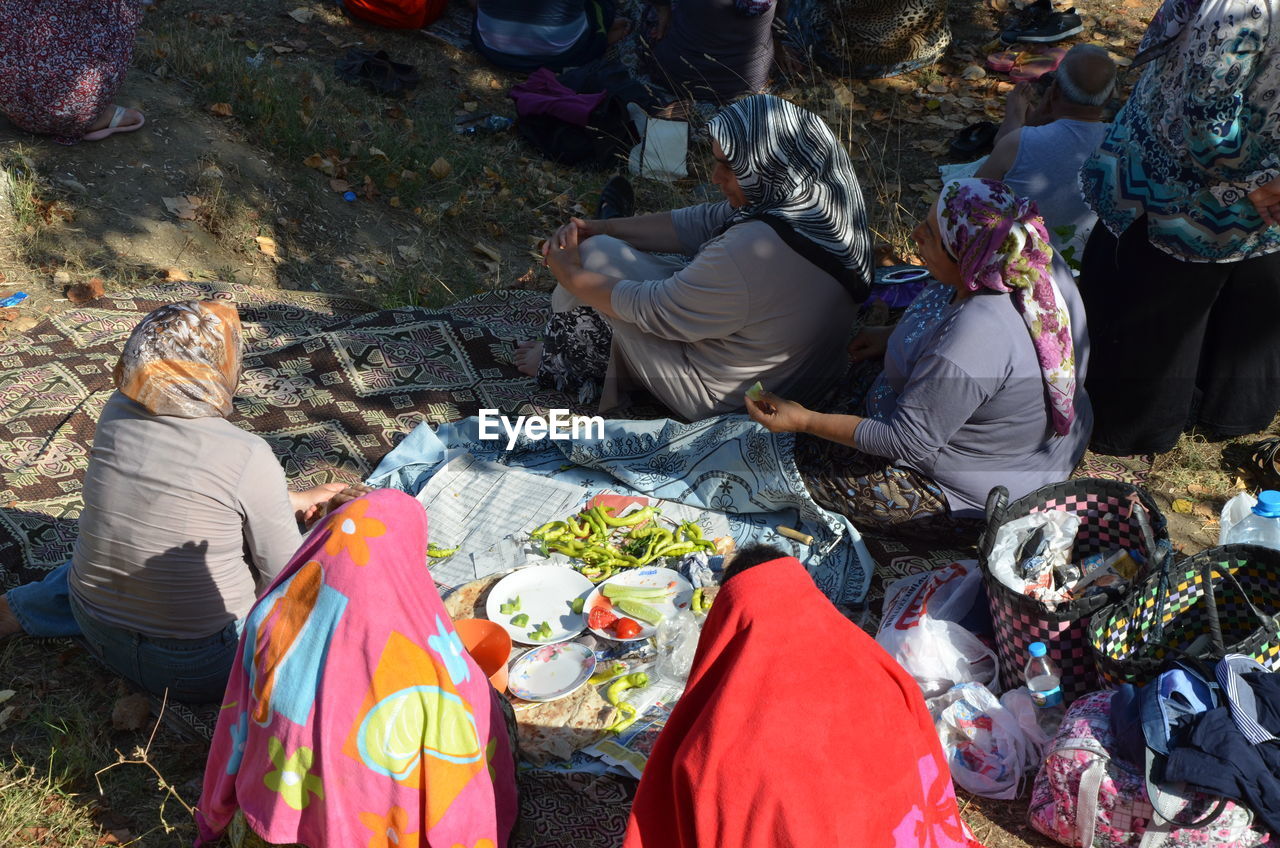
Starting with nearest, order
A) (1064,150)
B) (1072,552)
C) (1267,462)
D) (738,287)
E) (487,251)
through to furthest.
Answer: (1072,552) → (738,287) → (1267,462) → (1064,150) → (487,251)

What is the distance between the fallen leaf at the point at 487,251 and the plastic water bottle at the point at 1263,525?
4611 mm

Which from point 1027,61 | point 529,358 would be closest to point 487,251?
point 529,358

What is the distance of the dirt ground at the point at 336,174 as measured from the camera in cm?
610

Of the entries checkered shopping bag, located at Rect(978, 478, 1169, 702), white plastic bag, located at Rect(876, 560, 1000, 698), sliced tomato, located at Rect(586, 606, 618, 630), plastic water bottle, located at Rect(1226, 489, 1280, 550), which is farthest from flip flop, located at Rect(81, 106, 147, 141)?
plastic water bottle, located at Rect(1226, 489, 1280, 550)

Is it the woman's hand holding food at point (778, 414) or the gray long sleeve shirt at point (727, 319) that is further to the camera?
the gray long sleeve shirt at point (727, 319)

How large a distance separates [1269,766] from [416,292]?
496cm

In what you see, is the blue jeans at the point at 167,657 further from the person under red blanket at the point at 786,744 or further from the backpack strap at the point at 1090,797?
the backpack strap at the point at 1090,797

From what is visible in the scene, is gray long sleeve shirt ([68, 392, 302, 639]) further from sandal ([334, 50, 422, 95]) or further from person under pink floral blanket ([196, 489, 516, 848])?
sandal ([334, 50, 422, 95])

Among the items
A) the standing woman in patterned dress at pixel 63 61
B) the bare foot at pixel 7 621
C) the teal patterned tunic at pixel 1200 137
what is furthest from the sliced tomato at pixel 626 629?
the standing woman in patterned dress at pixel 63 61

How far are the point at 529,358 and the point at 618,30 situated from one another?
186 inches

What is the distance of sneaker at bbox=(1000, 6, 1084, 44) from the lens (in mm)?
8688

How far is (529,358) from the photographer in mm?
5441

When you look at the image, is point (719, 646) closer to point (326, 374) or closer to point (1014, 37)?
point (326, 374)

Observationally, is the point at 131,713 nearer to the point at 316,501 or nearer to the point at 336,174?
the point at 316,501
